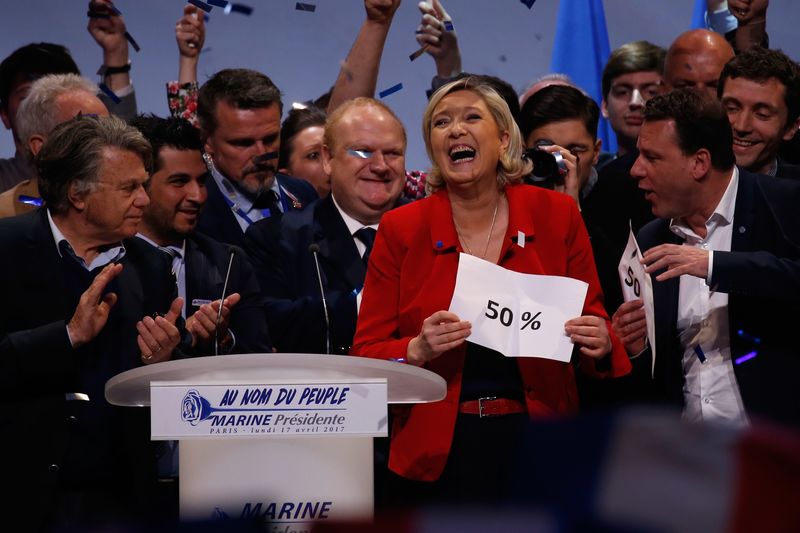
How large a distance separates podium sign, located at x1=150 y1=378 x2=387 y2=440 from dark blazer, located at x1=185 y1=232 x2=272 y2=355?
4.39 ft

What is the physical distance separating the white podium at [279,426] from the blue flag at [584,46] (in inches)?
134

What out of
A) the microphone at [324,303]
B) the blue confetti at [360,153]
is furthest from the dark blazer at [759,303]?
the blue confetti at [360,153]

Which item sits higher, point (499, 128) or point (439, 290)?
A: point (499, 128)

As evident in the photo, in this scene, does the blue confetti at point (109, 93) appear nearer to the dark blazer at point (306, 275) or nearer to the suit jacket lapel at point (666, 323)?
the dark blazer at point (306, 275)

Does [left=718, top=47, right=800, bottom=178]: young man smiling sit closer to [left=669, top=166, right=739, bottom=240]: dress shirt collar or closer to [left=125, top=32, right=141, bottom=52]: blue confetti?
[left=669, top=166, right=739, bottom=240]: dress shirt collar

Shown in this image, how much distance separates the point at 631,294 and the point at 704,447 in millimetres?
2152

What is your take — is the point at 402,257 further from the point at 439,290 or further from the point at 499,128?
the point at 499,128

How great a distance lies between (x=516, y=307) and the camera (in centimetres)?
233

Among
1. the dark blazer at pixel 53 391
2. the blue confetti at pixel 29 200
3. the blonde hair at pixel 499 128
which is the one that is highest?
the blonde hair at pixel 499 128

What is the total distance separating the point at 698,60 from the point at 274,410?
278 cm

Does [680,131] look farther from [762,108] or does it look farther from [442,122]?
[442,122]

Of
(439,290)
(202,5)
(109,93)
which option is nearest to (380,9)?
(202,5)

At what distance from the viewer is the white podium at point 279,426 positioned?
1581mm

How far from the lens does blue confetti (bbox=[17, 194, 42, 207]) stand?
3.39 meters
